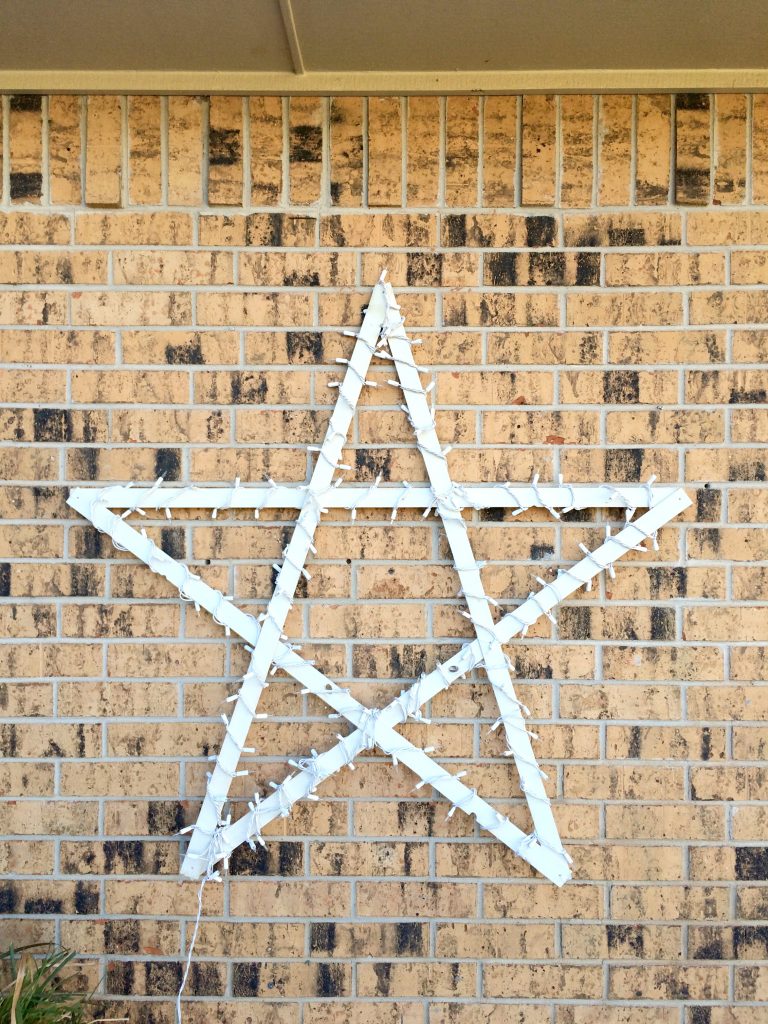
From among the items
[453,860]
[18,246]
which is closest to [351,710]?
[453,860]

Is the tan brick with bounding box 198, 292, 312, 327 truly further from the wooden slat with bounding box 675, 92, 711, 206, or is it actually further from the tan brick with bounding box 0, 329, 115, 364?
the wooden slat with bounding box 675, 92, 711, 206

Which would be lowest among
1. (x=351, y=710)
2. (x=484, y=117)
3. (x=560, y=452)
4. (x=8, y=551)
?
(x=351, y=710)

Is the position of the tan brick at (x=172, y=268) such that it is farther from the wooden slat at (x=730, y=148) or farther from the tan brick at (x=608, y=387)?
the wooden slat at (x=730, y=148)

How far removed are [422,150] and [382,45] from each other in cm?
26

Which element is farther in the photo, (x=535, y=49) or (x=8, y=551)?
(x=8, y=551)

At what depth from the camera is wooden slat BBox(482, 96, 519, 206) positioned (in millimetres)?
2143

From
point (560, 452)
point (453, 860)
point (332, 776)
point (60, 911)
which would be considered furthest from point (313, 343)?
point (60, 911)

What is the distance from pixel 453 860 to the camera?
84.4 inches

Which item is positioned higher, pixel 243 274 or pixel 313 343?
pixel 243 274

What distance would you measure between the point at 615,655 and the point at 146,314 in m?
1.41

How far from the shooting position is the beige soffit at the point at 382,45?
1.83 metres

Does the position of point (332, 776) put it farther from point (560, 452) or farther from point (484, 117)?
point (484, 117)

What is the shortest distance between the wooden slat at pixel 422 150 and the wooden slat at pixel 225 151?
1.35 ft

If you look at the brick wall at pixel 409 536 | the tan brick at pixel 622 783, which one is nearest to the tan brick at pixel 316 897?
the brick wall at pixel 409 536
